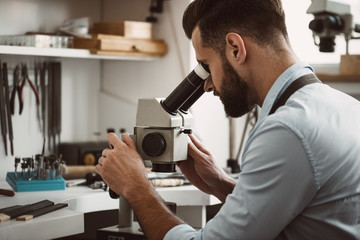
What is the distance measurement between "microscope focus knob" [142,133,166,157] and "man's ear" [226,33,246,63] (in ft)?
Answer: 1.29

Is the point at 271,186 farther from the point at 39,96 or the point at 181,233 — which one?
the point at 39,96

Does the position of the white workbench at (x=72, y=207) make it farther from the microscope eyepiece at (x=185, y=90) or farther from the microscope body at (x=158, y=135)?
the microscope eyepiece at (x=185, y=90)

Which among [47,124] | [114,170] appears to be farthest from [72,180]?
[114,170]

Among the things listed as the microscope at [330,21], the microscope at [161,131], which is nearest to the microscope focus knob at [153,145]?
the microscope at [161,131]

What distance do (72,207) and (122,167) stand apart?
0.67 m

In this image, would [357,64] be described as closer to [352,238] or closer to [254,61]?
[254,61]

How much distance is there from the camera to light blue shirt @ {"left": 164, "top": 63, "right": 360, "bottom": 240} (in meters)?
1.35

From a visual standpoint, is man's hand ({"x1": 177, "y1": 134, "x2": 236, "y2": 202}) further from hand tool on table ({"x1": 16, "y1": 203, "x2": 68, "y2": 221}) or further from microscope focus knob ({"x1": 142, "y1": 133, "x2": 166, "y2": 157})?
hand tool on table ({"x1": 16, "y1": 203, "x2": 68, "y2": 221})

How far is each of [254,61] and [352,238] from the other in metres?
0.52

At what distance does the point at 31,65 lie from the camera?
10.3 ft

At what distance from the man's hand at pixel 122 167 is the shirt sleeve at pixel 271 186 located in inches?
15.0

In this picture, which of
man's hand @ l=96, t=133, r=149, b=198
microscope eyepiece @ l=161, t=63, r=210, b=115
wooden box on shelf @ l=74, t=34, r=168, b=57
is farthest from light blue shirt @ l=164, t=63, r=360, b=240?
wooden box on shelf @ l=74, t=34, r=168, b=57

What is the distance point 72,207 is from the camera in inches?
91.1

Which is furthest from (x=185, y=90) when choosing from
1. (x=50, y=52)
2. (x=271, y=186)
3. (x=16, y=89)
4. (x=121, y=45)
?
(x=16, y=89)
